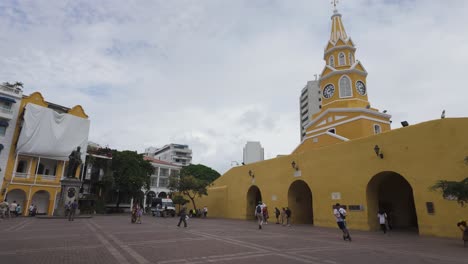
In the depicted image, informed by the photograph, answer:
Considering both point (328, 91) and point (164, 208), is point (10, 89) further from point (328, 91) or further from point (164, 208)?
point (328, 91)

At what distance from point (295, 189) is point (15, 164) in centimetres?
2848

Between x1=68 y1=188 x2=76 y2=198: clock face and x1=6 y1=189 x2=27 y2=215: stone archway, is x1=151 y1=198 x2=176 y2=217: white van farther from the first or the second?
x1=6 y1=189 x2=27 y2=215: stone archway

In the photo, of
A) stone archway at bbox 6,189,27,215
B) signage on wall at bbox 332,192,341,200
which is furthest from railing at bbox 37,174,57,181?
signage on wall at bbox 332,192,341,200

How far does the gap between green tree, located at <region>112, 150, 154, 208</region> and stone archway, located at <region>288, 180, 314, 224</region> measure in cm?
2280

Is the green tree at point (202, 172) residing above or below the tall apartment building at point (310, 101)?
below

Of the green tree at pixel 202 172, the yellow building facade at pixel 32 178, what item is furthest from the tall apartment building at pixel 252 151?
the yellow building facade at pixel 32 178

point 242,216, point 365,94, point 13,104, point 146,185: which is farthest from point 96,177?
point 365,94

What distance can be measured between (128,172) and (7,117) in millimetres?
14239

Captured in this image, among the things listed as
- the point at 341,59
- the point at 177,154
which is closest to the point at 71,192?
the point at 341,59

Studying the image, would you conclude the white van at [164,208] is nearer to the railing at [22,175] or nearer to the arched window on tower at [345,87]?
the railing at [22,175]

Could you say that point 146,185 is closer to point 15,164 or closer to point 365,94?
point 15,164

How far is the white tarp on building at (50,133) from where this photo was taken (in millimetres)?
29266

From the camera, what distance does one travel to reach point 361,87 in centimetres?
2703

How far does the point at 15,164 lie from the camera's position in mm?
29188
